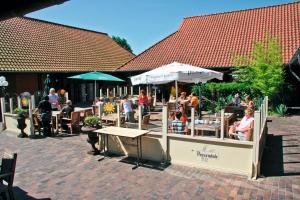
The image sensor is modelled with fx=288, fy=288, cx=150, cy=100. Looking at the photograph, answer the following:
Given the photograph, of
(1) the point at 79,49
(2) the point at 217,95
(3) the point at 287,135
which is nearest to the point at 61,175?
(3) the point at 287,135

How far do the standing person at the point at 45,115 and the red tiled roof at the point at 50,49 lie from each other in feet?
21.6

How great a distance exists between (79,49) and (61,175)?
18465mm

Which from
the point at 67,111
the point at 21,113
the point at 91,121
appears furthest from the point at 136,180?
the point at 21,113

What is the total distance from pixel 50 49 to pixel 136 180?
1731 cm

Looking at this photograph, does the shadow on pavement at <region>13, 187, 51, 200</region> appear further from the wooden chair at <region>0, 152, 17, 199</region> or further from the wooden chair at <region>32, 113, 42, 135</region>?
the wooden chair at <region>32, 113, 42, 135</region>

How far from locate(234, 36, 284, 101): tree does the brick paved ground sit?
632cm

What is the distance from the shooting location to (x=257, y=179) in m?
6.28

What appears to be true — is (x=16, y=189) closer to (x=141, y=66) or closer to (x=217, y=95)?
(x=217, y=95)

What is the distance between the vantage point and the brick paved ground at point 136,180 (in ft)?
18.6

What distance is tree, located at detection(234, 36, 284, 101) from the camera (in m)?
14.4

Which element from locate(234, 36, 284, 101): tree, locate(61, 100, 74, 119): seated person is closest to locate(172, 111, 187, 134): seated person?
locate(61, 100, 74, 119): seated person

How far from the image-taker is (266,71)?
1458 centimetres

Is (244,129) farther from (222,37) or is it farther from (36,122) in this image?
(222,37)

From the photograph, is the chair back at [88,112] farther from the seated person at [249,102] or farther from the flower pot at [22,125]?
the seated person at [249,102]
